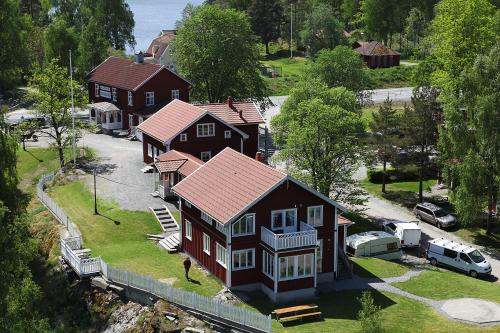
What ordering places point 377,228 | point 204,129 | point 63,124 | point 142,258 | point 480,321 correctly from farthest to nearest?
point 63,124 → point 204,129 → point 377,228 → point 142,258 → point 480,321

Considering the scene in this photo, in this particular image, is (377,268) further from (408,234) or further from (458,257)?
(408,234)

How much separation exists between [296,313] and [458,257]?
1506 cm

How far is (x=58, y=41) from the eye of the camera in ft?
298

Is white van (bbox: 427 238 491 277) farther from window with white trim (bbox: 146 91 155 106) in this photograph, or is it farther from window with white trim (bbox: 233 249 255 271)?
window with white trim (bbox: 146 91 155 106)

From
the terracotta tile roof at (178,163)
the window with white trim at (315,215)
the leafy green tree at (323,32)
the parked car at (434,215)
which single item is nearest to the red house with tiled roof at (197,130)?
the terracotta tile roof at (178,163)

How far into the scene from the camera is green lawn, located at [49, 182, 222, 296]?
41438 mm

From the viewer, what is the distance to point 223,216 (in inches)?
1529

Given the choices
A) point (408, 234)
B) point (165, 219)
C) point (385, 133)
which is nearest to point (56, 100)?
point (165, 219)

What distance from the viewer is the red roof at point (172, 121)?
5875cm

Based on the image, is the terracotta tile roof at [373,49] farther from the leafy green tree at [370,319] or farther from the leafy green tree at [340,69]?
the leafy green tree at [370,319]

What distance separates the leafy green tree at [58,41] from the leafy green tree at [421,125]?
4863cm

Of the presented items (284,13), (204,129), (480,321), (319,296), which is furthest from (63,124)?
(284,13)

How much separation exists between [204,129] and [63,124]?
1412cm

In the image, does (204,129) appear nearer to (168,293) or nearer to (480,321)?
(168,293)
